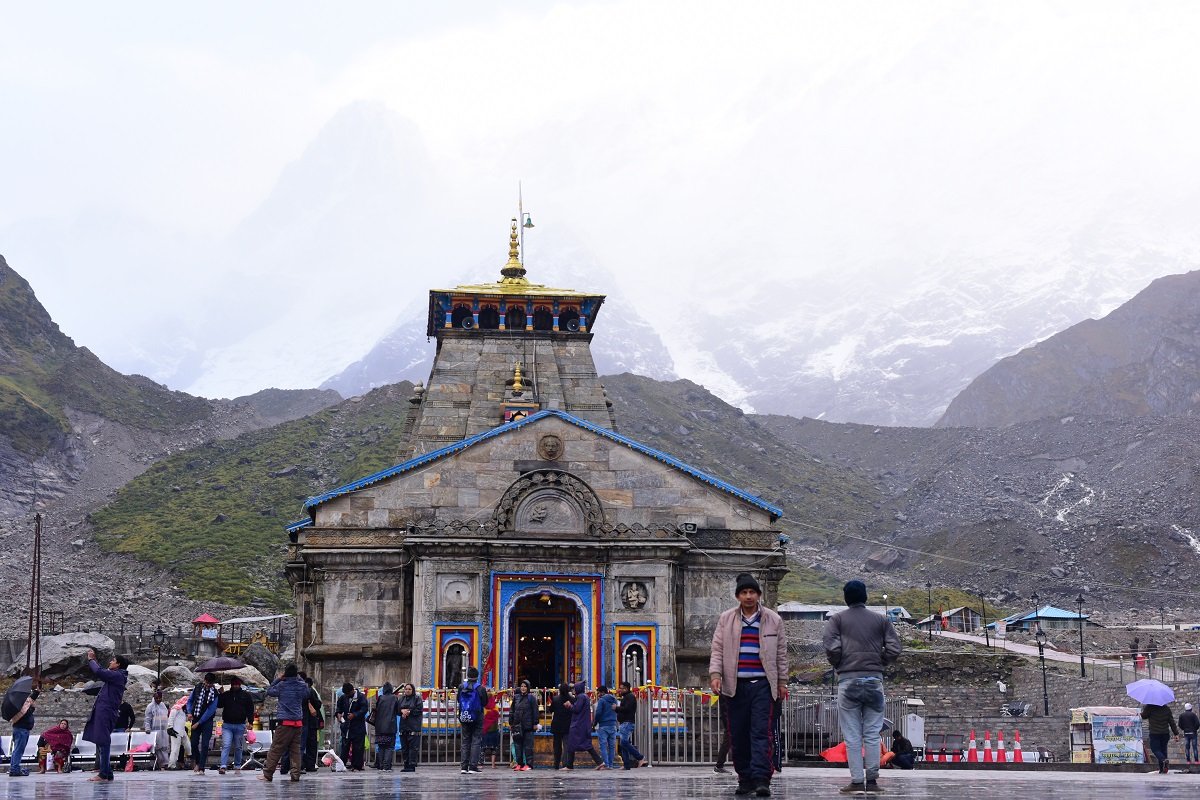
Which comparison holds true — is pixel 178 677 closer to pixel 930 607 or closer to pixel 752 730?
pixel 752 730

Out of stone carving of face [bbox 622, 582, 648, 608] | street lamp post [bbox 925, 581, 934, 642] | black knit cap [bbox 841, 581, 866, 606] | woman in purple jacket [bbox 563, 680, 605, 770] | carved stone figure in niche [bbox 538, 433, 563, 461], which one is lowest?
woman in purple jacket [bbox 563, 680, 605, 770]

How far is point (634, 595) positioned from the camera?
3641cm

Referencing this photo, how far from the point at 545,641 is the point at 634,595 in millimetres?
3667

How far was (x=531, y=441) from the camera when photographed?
38.2 metres

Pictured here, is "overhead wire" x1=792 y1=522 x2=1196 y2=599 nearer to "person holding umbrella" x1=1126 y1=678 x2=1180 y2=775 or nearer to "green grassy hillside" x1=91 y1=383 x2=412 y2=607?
"green grassy hillside" x1=91 y1=383 x2=412 y2=607

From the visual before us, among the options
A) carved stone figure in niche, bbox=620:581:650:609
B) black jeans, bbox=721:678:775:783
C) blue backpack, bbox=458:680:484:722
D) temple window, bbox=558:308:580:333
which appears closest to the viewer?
black jeans, bbox=721:678:775:783

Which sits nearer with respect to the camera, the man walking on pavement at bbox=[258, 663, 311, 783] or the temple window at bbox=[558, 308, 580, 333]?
the man walking on pavement at bbox=[258, 663, 311, 783]

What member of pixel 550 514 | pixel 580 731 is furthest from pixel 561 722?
pixel 550 514

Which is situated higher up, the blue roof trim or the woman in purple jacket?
the blue roof trim

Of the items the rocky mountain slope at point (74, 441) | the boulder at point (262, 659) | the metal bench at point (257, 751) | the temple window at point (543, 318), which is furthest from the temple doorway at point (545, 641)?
the rocky mountain slope at point (74, 441)

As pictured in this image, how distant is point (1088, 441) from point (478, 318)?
125 m

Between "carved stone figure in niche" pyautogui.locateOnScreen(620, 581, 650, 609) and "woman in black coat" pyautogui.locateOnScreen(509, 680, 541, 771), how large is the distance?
9241mm

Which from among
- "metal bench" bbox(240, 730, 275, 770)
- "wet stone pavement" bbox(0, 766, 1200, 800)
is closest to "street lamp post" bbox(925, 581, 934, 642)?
"metal bench" bbox(240, 730, 275, 770)

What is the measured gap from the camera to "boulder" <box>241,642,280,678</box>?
58.2 meters
